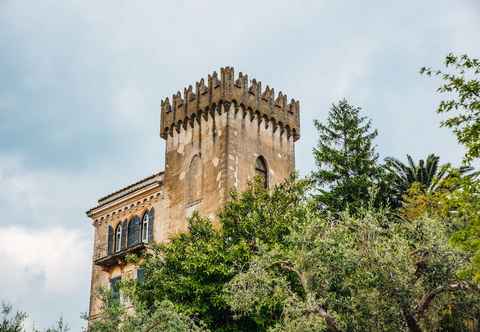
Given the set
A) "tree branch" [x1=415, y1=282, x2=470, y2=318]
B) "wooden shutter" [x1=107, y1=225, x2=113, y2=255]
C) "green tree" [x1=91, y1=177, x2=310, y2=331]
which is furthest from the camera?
"wooden shutter" [x1=107, y1=225, x2=113, y2=255]

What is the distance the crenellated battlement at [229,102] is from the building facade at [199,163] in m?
0.05

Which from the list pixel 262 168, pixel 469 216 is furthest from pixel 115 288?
pixel 469 216

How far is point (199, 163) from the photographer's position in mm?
32281

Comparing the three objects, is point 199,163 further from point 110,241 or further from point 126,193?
point 110,241

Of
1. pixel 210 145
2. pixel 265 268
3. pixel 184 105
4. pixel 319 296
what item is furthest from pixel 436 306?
pixel 184 105

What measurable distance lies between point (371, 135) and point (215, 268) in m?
14.4

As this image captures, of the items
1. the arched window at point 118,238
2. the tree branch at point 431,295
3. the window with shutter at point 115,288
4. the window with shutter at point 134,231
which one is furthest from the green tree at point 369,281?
the arched window at point 118,238

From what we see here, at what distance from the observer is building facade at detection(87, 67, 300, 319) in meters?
31.3

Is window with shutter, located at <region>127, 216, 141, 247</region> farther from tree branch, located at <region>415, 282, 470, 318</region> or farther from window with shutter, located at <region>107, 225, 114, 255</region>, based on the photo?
tree branch, located at <region>415, 282, 470, 318</region>

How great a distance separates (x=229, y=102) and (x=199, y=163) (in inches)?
123

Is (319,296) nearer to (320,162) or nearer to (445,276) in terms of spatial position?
(445,276)

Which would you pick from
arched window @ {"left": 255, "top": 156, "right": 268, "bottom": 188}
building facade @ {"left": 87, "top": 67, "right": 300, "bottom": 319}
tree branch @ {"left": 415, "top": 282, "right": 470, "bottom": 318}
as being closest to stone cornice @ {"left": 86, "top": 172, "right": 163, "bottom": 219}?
building facade @ {"left": 87, "top": 67, "right": 300, "bottom": 319}

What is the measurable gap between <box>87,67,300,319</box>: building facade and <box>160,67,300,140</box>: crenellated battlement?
5 centimetres

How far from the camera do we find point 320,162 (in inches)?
1336
